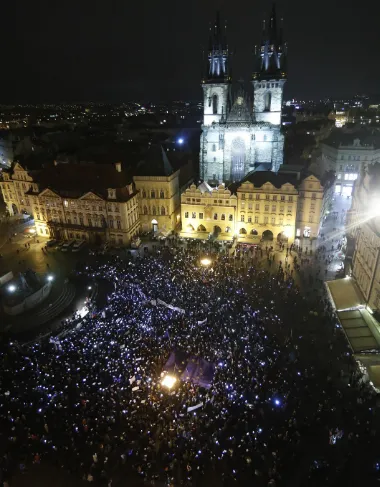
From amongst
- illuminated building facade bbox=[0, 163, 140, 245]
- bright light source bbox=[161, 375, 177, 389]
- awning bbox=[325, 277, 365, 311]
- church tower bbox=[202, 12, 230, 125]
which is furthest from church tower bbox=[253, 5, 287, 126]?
bright light source bbox=[161, 375, 177, 389]

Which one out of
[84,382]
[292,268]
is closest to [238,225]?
[292,268]

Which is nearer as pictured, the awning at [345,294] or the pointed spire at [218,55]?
the awning at [345,294]

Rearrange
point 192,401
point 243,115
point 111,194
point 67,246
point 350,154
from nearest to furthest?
point 192,401 < point 111,194 < point 67,246 < point 243,115 < point 350,154

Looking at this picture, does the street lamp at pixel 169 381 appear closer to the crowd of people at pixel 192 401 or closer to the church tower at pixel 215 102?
the crowd of people at pixel 192 401

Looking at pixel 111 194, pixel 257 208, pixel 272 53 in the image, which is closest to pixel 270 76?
pixel 272 53

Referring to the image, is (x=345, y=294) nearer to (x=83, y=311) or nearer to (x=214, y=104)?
(x=83, y=311)

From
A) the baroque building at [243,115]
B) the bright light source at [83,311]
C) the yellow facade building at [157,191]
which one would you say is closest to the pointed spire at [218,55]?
the baroque building at [243,115]

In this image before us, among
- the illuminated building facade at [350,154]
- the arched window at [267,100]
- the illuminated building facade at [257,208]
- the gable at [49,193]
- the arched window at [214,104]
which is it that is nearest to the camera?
the illuminated building facade at [257,208]
